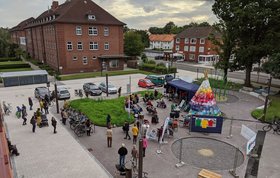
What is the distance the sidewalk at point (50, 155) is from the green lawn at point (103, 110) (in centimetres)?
271

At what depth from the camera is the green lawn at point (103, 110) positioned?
61.0 feet

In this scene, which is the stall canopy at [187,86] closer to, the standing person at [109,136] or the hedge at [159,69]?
the standing person at [109,136]

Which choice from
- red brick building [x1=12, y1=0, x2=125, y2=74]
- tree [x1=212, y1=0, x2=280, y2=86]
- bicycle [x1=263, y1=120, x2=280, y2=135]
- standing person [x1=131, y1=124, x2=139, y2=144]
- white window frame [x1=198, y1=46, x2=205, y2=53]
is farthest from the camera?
white window frame [x1=198, y1=46, x2=205, y2=53]

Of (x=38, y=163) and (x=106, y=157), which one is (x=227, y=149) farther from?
(x=38, y=163)

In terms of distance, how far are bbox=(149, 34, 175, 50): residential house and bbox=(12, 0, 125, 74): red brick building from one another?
4785 centimetres

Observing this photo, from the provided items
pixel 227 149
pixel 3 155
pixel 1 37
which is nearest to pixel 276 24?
pixel 227 149

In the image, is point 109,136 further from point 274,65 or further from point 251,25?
point 251,25

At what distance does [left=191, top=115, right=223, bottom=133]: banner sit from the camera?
16750 mm

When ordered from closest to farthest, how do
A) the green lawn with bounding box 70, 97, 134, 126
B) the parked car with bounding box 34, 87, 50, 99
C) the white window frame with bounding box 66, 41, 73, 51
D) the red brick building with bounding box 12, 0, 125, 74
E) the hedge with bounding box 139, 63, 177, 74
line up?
Result: 1. the green lawn with bounding box 70, 97, 134, 126
2. the parked car with bounding box 34, 87, 50, 99
3. the red brick building with bounding box 12, 0, 125, 74
4. the white window frame with bounding box 66, 41, 73, 51
5. the hedge with bounding box 139, 63, 177, 74

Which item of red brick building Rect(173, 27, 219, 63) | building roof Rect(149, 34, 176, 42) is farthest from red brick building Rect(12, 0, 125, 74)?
building roof Rect(149, 34, 176, 42)

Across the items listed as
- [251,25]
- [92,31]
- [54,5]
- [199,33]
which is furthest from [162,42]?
[251,25]

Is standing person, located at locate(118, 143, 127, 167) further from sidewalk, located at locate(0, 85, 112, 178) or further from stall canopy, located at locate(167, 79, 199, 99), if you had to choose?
stall canopy, located at locate(167, 79, 199, 99)

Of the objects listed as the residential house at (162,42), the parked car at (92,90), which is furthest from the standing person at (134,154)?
the residential house at (162,42)

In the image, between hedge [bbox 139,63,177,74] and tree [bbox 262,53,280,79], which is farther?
hedge [bbox 139,63,177,74]
